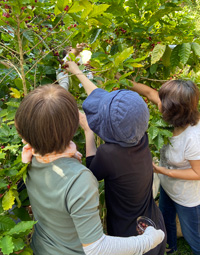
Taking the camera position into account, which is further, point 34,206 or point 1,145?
point 1,145

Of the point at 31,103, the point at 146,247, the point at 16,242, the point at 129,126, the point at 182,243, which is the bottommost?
the point at 182,243

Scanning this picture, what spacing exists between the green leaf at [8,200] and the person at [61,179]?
11cm

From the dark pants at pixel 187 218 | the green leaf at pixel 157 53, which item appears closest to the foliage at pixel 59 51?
the green leaf at pixel 157 53

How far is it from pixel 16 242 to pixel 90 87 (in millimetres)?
895

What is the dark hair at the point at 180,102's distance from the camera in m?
1.59

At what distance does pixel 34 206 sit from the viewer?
110cm

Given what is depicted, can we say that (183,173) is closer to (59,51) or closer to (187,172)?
(187,172)

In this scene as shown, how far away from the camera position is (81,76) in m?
1.47

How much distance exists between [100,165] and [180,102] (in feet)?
2.57

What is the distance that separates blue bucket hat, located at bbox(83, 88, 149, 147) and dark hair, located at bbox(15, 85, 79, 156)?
0.19 m

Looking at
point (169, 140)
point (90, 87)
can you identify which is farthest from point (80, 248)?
point (169, 140)

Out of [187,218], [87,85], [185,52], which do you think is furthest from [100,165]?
[187,218]

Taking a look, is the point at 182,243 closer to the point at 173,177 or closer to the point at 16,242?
the point at 173,177

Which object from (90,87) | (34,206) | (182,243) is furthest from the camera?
(182,243)
